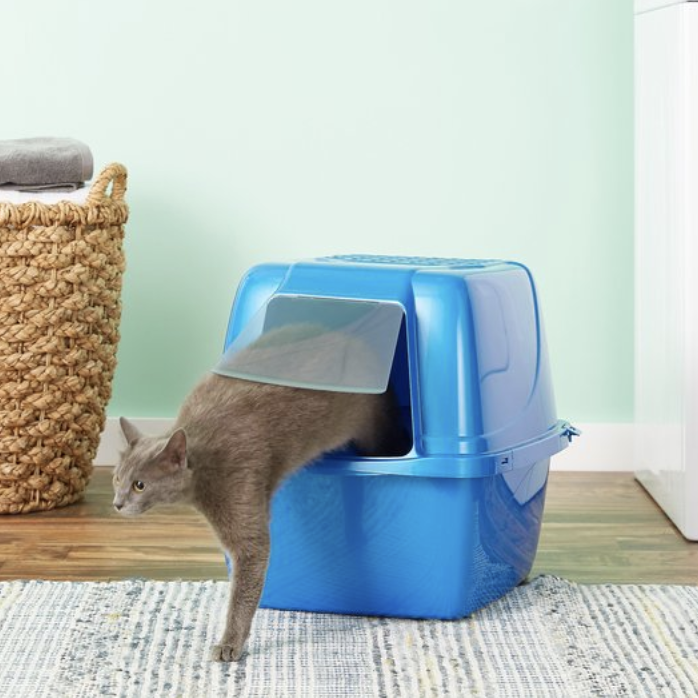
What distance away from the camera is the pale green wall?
246cm

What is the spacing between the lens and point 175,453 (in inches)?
57.4

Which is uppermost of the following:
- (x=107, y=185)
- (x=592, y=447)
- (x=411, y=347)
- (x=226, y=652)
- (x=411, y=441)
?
(x=107, y=185)

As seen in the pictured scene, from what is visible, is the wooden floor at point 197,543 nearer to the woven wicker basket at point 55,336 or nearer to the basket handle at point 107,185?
the woven wicker basket at point 55,336

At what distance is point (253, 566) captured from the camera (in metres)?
1.52

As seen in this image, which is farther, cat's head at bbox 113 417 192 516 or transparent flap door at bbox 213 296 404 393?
transparent flap door at bbox 213 296 404 393

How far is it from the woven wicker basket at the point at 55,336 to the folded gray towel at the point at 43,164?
0.16ft

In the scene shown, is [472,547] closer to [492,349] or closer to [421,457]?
[421,457]

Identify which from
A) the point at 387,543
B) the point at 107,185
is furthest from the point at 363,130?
the point at 387,543

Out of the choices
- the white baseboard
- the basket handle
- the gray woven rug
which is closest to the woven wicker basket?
the basket handle

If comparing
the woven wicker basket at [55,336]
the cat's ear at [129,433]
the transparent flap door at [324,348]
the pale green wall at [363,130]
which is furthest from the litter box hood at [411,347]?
the pale green wall at [363,130]

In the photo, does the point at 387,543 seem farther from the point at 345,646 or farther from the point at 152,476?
the point at 152,476

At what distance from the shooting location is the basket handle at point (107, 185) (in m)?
2.15

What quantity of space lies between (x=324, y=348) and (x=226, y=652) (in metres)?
0.38

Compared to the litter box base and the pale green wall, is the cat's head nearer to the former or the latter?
the litter box base
